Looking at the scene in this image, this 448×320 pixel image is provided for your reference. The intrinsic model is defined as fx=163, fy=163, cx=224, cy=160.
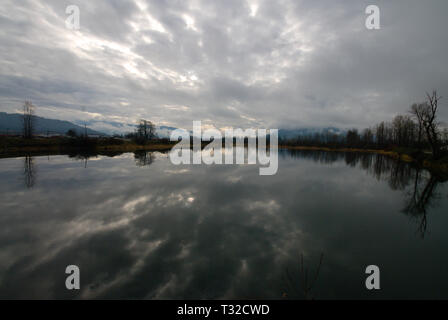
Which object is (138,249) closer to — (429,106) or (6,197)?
(6,197)

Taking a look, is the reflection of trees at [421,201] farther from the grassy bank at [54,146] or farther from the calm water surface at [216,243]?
the grassy bank at [54,146]

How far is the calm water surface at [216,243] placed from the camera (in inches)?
170

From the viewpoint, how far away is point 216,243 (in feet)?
20.6

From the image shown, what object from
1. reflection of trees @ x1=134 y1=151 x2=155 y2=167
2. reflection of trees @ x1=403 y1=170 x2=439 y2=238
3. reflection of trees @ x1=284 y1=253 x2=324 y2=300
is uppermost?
reflection of trees @ x1=134 y1=151 x2=155 y2=167

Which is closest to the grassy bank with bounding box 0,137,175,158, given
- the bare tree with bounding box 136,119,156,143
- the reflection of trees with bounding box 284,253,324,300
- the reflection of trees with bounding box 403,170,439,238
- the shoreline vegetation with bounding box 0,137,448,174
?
the shoreline vegetation with bounding box 0,137,448,174

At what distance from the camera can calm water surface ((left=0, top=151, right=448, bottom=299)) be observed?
170 inches

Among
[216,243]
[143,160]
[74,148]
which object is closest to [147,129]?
[74,148]

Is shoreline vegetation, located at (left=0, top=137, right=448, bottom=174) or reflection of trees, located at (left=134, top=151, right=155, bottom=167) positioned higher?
shoreline vegetation, located at (left=0, top=137, right=448, bottom=174)

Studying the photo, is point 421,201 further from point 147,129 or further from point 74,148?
point 147,129

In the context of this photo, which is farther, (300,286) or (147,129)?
→ (147,129)

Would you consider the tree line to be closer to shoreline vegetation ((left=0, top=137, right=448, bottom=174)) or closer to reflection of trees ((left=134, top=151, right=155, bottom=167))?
shoreline vegetation ((left=0, top=137, right=448, bottom=174))

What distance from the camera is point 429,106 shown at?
80.2 feet

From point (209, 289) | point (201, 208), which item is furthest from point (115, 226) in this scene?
point (209, 289)

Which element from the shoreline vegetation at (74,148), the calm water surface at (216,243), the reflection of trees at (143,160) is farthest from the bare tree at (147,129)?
the calm water surface at (216,243)
